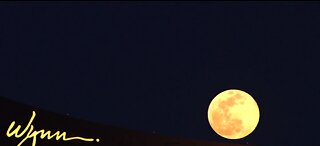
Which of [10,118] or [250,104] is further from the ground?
[250,104]

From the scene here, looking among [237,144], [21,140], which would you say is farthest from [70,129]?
[237,144]

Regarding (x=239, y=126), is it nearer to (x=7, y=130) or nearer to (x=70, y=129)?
(x=70, y=129)

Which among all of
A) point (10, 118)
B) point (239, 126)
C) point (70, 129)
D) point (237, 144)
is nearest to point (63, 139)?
point (70, 129)

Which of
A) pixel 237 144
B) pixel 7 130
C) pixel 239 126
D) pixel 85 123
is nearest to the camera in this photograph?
pixel 7 130

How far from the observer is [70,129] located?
352 inches

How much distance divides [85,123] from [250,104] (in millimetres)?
3645

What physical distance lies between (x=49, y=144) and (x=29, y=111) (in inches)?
20.1

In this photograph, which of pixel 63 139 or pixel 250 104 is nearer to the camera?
pixel 63 139

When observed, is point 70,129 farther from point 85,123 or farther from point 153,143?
point 153,143

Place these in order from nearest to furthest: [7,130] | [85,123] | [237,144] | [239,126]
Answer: [7,130], [85,123], [237,144], [239,126]
